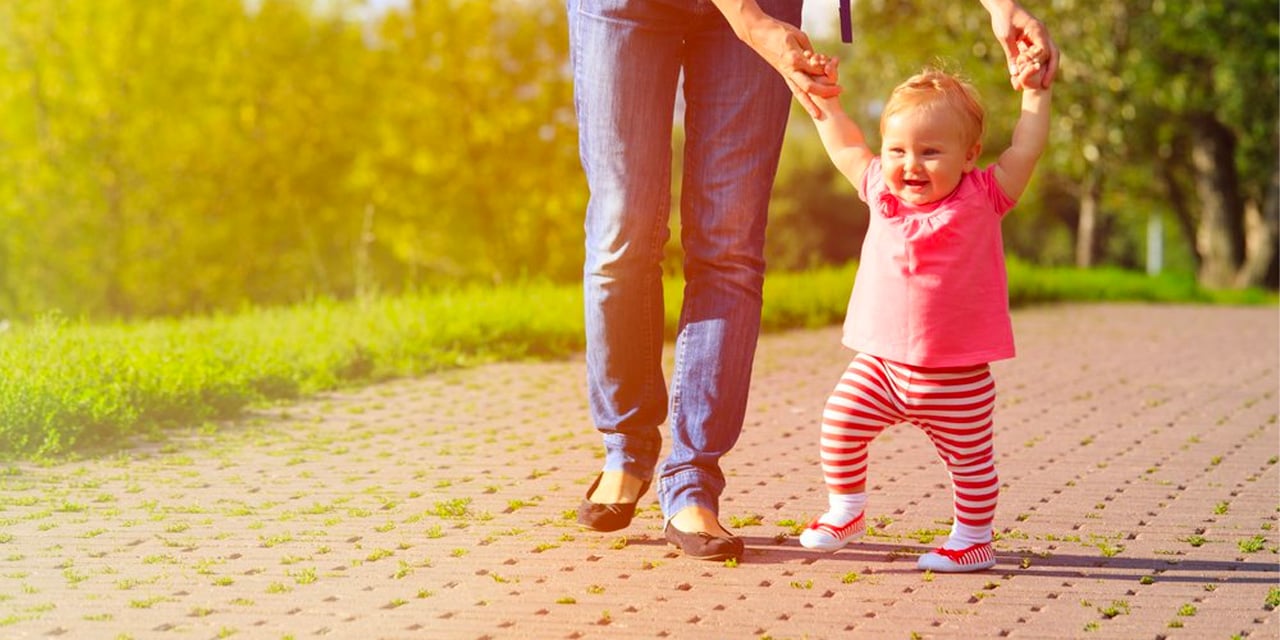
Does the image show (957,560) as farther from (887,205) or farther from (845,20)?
(845,20)

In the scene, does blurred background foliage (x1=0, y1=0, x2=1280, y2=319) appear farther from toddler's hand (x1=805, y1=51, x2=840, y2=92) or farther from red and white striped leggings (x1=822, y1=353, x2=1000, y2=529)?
toddler's hand (x1=805, y1=51, x2=840, y2=92)

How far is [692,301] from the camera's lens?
417 centimetres

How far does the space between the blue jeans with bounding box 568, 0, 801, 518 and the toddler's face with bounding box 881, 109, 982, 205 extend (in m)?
0.36

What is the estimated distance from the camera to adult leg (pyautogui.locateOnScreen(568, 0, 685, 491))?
13.1 ft

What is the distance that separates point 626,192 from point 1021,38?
1010 millimetres

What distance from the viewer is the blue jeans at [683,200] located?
13.2 feet

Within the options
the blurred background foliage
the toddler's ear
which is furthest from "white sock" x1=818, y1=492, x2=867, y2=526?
the blurred background foliage

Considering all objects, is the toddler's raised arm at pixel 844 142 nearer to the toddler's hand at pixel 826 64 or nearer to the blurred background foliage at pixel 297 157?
the toddler's hand at pixel 826 64

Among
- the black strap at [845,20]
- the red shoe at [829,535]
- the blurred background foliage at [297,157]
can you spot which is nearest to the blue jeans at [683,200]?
the black strap at [845,20]

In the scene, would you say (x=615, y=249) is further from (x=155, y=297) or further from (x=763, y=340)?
(x=155, y=297)

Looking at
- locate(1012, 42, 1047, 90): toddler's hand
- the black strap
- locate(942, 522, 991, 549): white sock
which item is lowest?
locate(942, 522, 991, 549): white sock

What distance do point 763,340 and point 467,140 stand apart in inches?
1034

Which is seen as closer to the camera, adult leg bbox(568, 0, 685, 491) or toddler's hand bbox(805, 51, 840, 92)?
toddler's hand bbox(805, 51, 840, 92)

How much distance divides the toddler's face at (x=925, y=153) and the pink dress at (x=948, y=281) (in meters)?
0.05
